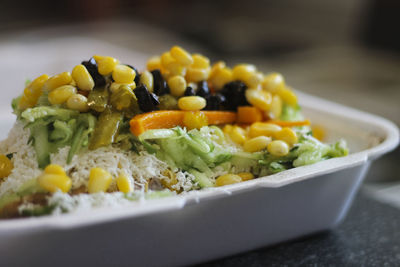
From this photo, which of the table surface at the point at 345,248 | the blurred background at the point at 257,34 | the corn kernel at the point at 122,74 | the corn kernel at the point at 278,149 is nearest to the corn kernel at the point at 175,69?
the corn kernel at the point at 122,74

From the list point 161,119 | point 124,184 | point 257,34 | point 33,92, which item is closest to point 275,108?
point 161,119

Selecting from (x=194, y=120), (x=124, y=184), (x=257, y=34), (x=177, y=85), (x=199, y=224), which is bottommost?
(x=257, y=34)

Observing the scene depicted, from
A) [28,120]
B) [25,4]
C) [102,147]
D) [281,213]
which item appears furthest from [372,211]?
[25,4]

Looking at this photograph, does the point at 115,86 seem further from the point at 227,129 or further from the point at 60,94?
the point at 227,129

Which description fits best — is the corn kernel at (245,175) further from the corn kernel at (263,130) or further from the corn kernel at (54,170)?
the corn kernel at (54,170)

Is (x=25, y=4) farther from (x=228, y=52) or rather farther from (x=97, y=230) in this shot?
(x=97, y=230)
